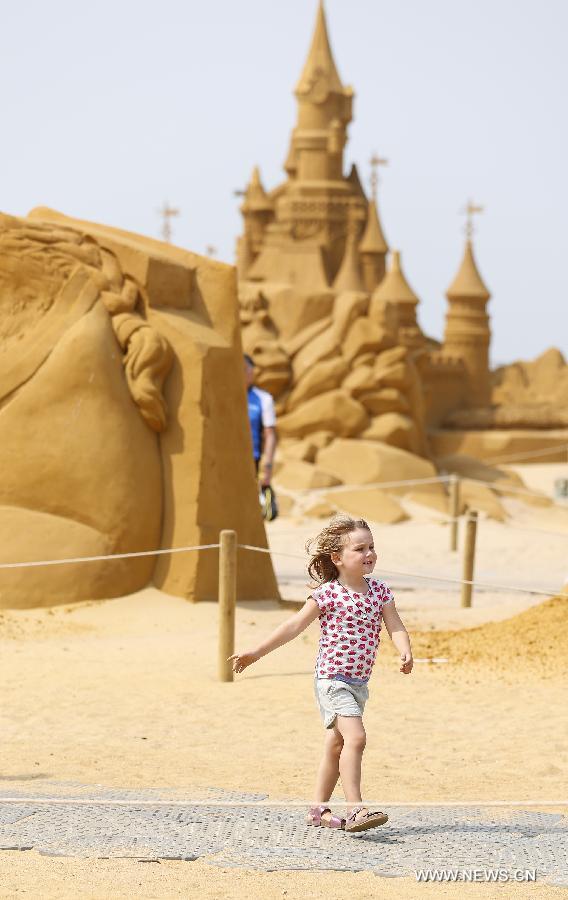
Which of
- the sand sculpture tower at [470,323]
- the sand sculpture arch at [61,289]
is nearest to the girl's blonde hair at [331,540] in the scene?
the sand sculpture arch at [61,289]

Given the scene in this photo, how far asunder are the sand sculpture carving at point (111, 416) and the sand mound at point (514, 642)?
1629 mm

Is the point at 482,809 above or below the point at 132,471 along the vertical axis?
below

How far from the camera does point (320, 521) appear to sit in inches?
Answer: 715

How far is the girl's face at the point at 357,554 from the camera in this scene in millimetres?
4609

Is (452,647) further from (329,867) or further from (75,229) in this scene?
(329,867)

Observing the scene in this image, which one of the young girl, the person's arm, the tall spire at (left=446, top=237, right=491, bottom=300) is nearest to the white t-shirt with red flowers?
the young girl

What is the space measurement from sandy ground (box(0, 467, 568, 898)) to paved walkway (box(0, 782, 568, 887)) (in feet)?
0.34

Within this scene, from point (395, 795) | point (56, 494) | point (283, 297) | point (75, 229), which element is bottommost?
point (395, 795)

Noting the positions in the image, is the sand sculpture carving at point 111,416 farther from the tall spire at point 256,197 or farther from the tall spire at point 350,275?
the tall spire at point 256,197

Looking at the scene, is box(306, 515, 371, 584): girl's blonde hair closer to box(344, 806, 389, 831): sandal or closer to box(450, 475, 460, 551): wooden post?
box(344, 806, 389, 831): sandal

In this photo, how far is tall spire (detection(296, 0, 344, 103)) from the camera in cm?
3130

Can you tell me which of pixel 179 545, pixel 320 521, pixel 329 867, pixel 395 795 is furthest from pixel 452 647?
pixel 320 521

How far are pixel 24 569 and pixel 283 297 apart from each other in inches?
635

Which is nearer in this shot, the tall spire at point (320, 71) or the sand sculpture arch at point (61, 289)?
the sand sculpture arch at point (61, 289)
